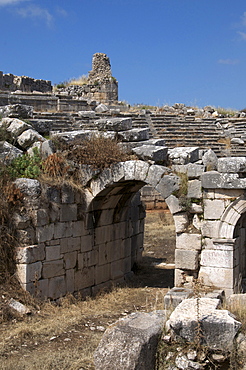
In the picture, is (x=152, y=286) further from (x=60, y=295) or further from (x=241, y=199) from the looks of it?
(x=241, y=199)

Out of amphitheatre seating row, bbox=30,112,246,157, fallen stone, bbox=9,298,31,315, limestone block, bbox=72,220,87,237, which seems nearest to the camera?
fallen stone, bbox=9,298,31,315

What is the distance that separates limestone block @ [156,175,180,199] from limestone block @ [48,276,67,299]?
2.60 metres

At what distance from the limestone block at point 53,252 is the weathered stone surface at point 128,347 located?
3650 mm

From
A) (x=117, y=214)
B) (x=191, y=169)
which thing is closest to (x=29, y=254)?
(x=117, y=214)

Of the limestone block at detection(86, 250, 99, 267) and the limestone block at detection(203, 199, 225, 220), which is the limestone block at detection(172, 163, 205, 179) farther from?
the limestone block at detection(86, 250, 99, 267)

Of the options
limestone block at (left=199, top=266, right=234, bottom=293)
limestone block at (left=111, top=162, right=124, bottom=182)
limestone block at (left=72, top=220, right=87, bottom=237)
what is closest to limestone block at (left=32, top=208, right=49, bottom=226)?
limestone block at (left=72, top=220, right=87, bottom=237)

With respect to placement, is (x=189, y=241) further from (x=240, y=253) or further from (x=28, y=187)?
(x=28, y=187)

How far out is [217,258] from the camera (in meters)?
8.82

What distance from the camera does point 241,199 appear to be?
8.70 metres

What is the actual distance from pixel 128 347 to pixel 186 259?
13.0ft

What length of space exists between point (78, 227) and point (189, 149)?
2.77m

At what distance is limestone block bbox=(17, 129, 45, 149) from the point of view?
993 cm

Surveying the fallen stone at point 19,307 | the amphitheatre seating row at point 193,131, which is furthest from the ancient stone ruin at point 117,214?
the amphitheatre seating row at point 193,131

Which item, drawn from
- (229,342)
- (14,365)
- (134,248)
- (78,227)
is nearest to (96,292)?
(78,227)
